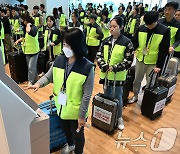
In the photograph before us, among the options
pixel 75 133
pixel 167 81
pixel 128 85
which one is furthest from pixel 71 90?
pixel 167 81

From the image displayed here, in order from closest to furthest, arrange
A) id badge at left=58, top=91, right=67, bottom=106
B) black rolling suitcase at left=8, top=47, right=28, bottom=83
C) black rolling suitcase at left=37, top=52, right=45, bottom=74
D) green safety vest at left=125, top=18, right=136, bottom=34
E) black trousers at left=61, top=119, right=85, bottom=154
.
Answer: id badge at left=58, top=91, right=67, bottom=106
black trousers at left=61, top=119, right=85, bottom=154
black rolling suitcase at left=8, top=47, right=28, bottom=83
black rolling suitcase at left=37, top=52, right=45, bottom=74
green safety vest at left=125, top=18, right=136, bottom=34

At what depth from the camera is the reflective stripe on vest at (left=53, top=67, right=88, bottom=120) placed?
59.3 inches

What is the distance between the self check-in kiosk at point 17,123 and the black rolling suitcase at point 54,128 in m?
0.86

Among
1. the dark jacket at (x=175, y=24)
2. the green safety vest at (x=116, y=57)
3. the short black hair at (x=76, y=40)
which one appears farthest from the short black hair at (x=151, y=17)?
the short black hair at (x=76, y=40)

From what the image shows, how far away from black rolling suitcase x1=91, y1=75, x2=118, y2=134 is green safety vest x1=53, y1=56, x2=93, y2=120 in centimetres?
72

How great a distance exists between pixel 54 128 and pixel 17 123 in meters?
1.18

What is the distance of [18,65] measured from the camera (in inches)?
145

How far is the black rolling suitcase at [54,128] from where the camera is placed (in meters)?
1.92

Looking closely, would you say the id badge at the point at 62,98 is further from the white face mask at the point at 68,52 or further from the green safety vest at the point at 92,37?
the green safety vest at the point at 92,37

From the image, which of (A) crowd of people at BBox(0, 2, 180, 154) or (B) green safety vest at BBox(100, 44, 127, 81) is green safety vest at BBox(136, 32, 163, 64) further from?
(B) green safety vest at BBox(100, 44, 127, 81)

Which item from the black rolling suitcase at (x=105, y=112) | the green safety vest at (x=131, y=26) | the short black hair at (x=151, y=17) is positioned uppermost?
the short black hair at (x=151, y=17)

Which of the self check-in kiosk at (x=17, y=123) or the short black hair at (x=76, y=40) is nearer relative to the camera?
the self check-in kiosk at (x=17, y=123)

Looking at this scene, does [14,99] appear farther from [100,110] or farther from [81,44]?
[100,110]

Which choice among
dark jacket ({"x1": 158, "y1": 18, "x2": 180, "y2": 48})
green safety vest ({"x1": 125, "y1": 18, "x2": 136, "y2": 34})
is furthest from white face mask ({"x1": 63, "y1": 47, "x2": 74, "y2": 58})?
green safety vest ({"x1": 125, "y1": 18, "x2": 136, "y2": 34})
